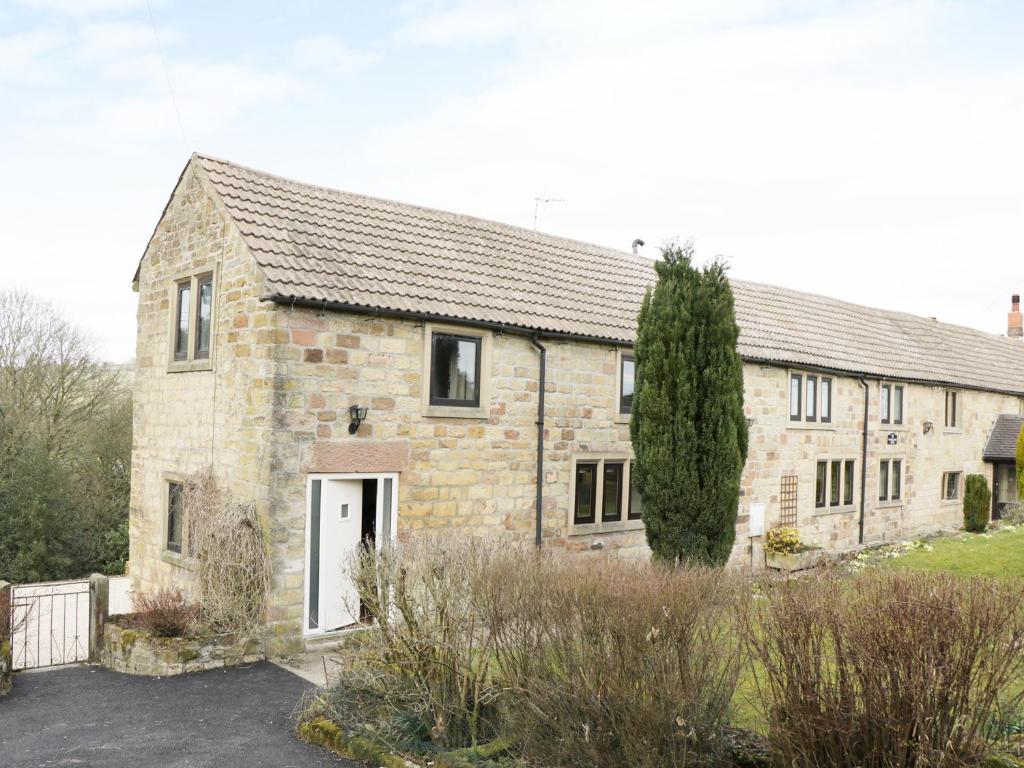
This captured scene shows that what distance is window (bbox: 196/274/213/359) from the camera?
1301 cm

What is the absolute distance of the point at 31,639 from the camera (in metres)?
14.6

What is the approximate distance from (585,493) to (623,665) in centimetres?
882

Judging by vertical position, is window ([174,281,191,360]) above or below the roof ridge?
below

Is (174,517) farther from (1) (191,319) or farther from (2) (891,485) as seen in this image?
(2) (891,485)

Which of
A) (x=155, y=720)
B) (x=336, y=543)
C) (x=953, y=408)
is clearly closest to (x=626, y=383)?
(x=336, y=543)

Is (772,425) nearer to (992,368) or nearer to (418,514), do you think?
(418,514)

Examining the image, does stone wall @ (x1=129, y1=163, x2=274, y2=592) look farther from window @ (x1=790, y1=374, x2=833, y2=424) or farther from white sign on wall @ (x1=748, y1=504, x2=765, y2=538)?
window @ (x1=790, y1=374, x2=833, y2=424)

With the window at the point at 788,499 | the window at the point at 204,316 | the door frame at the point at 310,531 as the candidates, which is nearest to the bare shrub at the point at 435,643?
the door frame at the point at 310,531

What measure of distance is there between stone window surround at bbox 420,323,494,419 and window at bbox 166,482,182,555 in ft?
14.6

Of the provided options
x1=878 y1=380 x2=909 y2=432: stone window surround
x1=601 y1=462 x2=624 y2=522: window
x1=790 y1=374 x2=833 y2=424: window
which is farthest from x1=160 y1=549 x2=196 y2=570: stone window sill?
x1=878 y1=380 x2=909 y2=432: stone window surround

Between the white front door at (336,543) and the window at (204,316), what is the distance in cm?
327

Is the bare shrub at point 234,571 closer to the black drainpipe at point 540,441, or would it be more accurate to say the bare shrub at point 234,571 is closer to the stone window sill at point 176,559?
the stone window sill at point 176,559

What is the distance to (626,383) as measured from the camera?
15.5 m

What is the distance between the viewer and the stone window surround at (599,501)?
1437 centimetres
